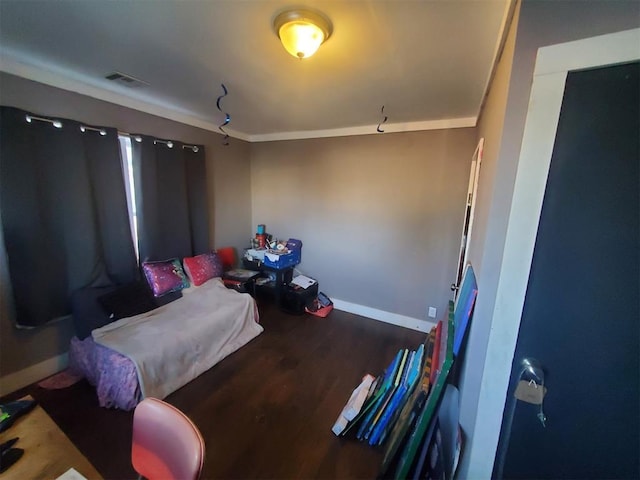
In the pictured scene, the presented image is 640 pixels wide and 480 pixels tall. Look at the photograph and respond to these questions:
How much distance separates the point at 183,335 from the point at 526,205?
233 cm

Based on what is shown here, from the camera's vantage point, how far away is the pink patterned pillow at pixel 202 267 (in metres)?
2.70

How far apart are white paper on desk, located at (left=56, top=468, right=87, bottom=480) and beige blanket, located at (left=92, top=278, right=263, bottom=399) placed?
3.47 ft

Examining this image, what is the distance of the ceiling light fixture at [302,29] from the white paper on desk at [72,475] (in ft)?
5.99

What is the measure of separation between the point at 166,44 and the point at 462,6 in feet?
5.04

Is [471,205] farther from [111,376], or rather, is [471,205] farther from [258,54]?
[111,376]

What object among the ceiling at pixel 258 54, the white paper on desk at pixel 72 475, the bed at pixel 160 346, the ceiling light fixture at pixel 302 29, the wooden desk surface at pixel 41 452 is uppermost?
the ceiling at pixel 258 54

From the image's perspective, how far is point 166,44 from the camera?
1.40 m

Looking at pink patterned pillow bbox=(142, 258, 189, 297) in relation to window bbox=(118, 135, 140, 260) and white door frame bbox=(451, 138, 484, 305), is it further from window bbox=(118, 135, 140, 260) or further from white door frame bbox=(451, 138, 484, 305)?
white door frame bbox=(451, 138, 484, 305)

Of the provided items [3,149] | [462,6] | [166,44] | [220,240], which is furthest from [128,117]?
[462,6]

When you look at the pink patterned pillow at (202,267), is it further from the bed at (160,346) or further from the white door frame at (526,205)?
the white door frame at (526,205)

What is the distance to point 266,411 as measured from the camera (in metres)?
1.78

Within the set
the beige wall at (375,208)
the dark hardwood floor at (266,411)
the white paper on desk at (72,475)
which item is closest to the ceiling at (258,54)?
the beige wall at (375,208)

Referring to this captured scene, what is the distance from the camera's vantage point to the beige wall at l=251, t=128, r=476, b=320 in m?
2.66

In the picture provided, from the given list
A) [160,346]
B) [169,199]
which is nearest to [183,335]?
[160,346]
